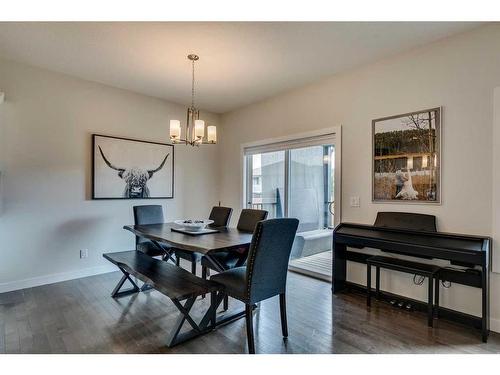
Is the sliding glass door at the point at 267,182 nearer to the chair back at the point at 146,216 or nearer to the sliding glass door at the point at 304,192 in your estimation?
the sliding glass door at the point at 304,192

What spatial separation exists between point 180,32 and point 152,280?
220 cm

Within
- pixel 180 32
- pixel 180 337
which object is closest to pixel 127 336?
pixel 180 337

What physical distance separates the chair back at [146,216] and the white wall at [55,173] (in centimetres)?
60

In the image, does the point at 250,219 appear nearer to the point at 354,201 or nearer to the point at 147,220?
the point at 354,201

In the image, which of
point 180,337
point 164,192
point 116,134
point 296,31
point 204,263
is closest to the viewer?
point 180,337

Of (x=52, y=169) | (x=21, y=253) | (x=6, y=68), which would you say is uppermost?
(x=6, y=68)

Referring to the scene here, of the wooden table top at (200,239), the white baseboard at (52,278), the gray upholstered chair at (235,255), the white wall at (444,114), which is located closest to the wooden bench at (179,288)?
the wooden table top at (200,239)

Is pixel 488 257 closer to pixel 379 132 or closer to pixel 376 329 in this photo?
pixel 376 329

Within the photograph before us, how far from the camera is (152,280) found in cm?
228

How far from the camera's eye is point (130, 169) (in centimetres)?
407

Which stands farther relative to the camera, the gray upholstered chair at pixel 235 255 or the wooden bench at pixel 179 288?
the gray upholstered chair at pixel 235 255

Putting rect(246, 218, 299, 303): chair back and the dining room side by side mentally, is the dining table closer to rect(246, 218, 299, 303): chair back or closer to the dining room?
the dining room

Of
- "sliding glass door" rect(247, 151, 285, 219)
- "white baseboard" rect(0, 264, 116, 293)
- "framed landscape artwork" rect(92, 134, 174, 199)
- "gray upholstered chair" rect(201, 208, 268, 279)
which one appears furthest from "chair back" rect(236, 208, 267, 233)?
"white baseboard" rect(0, 264, 116, 293)

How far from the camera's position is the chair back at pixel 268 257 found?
1.97 meters
